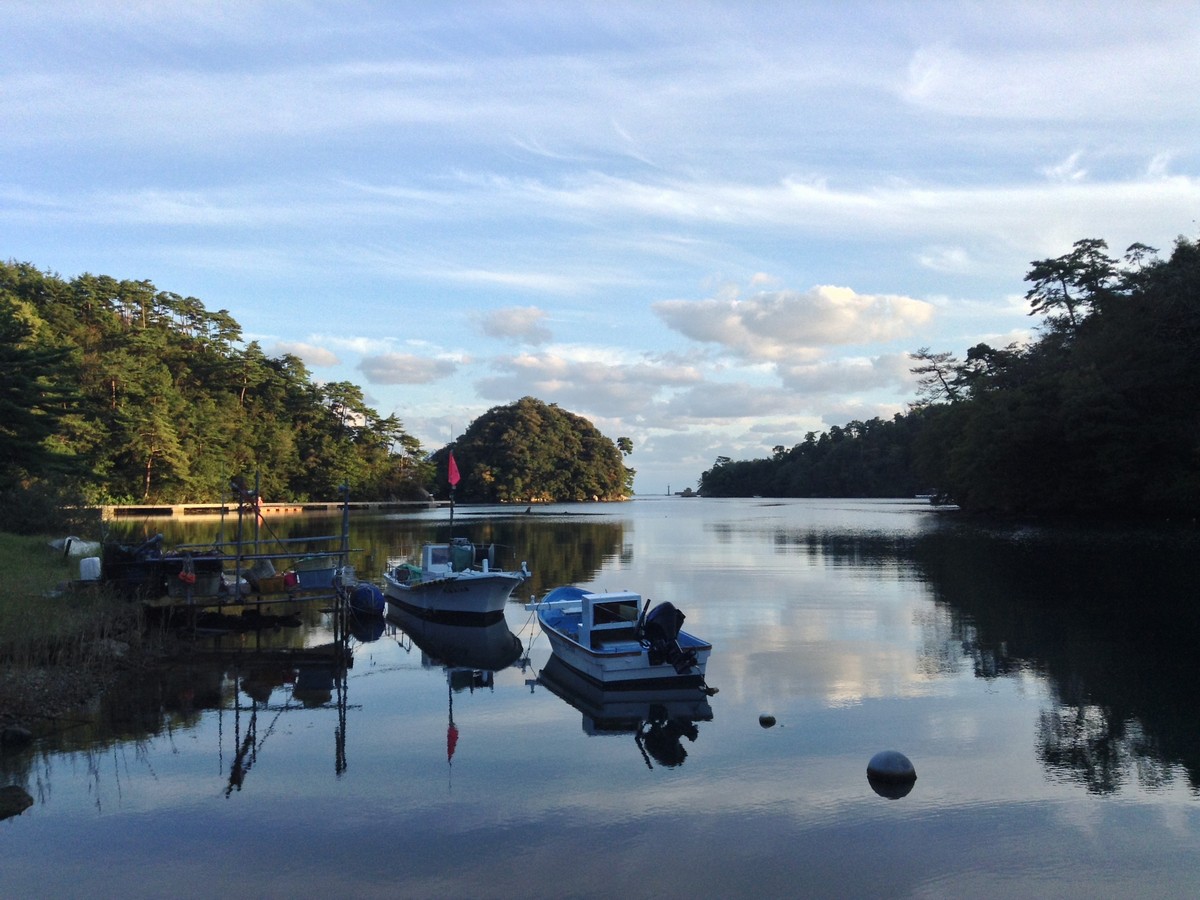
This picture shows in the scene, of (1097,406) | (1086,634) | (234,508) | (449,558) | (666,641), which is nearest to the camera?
(666,641)

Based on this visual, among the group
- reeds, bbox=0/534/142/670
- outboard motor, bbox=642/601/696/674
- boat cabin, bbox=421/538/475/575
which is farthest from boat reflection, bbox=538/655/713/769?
reeds, bbox=0/534/142/670

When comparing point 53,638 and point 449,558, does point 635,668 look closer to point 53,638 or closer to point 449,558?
point 53,638

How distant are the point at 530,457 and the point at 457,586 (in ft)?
376

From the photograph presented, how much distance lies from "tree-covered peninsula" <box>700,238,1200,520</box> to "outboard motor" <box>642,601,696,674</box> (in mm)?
42533

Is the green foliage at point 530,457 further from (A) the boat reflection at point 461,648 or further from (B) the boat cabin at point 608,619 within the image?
(B) the boat cabin at point 608,619

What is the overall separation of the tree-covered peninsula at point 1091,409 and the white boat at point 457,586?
40566mm

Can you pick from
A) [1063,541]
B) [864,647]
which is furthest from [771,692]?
[1063,541]

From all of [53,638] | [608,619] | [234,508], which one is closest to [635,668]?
[608,619]

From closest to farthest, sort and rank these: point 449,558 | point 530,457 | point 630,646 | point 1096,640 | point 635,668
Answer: point 635,668, point 630,646, point 1096,640, point 449,558, point 530,457

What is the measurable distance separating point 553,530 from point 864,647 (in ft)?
156

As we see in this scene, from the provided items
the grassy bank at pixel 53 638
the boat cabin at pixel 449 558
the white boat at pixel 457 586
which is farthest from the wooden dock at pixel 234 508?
the grassy bank at pixel 53 638

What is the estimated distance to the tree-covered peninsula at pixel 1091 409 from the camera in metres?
50.8

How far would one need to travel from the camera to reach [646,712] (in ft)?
52.9

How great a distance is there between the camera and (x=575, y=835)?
10.4 metres
